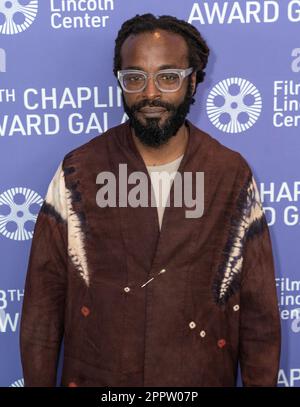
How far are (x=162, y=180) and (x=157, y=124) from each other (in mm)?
158

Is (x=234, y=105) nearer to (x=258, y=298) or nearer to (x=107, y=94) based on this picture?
(x=107, y=94)

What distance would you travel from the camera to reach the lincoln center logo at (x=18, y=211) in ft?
5.51

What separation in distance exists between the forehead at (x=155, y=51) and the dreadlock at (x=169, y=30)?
0.02 metres

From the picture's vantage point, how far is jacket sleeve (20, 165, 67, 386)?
1.43 m

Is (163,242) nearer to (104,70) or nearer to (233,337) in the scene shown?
(233,337)

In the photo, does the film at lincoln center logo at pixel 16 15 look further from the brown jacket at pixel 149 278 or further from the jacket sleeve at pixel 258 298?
the jacket sleeve at pixel 258 298

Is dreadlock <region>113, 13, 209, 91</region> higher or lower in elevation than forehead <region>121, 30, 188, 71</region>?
higher

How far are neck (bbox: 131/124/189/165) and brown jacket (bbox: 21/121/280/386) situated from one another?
0.03m

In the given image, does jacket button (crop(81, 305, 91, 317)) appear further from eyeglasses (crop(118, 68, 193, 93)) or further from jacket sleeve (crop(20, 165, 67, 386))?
eyeglasses (crop(118, 68, 193, 93))

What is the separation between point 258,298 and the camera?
1.44 m

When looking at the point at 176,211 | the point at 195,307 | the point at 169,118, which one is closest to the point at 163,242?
the point at 176,211

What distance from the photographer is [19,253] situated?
172 centimetres

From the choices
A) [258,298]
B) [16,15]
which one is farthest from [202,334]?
[16,15]

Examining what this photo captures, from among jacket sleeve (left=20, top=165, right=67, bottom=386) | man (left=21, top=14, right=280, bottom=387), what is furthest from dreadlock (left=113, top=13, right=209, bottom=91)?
jacket sleeve (left=20, top=165, right=67, bottom=386)
